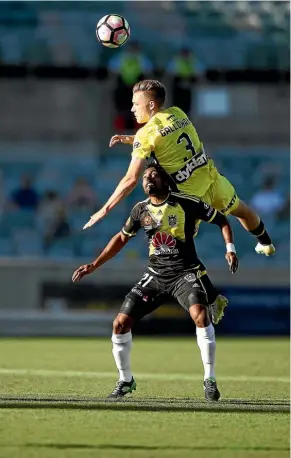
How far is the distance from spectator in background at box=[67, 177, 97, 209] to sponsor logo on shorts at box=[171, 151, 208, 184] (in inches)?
494

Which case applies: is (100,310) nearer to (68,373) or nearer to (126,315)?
(68,373)

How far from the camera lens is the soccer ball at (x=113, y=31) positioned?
32.1 feet

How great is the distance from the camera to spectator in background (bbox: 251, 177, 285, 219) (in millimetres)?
21578

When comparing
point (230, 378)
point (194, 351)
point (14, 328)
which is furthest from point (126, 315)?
point (14, 328)

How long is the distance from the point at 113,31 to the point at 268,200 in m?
12.5

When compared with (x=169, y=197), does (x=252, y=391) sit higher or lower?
lower

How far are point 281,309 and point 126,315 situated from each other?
1050 cm

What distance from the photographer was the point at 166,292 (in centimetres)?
879

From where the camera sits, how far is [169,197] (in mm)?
8750

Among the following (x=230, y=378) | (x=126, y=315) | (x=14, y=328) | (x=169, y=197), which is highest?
(x=169, y=197)

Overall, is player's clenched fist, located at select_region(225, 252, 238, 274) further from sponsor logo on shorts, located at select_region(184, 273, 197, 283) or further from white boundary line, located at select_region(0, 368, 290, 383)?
white boundary line, located at select_region(0, 368, 290, 383)

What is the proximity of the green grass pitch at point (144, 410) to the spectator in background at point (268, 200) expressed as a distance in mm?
7893

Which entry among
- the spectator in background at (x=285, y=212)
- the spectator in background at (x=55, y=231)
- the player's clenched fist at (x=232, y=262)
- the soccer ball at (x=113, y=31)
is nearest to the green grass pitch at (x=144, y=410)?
the player's clenched fist at (x=232, y=262)

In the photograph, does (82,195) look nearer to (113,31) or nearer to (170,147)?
(113,31)
